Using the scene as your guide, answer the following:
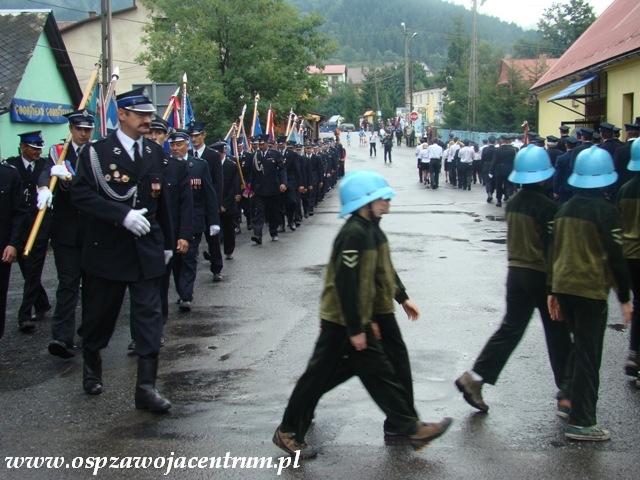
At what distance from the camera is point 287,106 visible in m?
30.2

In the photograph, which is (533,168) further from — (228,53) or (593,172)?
(228,53)

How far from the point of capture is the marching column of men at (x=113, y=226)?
577cm

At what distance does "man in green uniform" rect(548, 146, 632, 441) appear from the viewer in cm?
509

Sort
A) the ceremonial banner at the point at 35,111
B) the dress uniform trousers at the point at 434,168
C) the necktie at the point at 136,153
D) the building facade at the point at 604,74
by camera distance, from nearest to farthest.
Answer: the necktie at the point at 136,153 < the building facade at the point at 604,74 < the ceremonial banner at the point at 35,111 < the dress uniform trousers at the point at 434,168

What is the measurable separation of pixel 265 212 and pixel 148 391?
407 inches

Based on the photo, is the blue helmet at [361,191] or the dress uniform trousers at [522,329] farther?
the dress uniform trousers at [522,329]

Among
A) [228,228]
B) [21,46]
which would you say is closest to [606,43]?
[228,228]

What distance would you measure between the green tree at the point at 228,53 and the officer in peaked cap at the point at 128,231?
22.5 metres

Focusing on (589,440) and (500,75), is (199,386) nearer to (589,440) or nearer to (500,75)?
(589,440)

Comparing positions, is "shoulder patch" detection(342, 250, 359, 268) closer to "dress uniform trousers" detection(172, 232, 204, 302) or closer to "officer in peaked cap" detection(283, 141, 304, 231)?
"dress uniform trousers" detection(172, 232, 204, 302)

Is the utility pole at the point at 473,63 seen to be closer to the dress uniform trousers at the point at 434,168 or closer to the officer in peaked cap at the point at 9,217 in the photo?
the dress uniform trousers at the point at 434,168

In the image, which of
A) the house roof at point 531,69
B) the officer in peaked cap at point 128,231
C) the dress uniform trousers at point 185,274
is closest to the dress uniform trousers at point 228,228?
the dress uniform trousers at point 185,274

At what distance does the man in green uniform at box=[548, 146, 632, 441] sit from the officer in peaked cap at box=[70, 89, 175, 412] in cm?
264

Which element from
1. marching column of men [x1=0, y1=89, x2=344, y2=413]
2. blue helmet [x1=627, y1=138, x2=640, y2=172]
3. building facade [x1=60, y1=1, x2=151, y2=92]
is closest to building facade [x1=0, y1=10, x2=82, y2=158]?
marching column of men [x1=0, y1=89, x2=344, y2=413]
